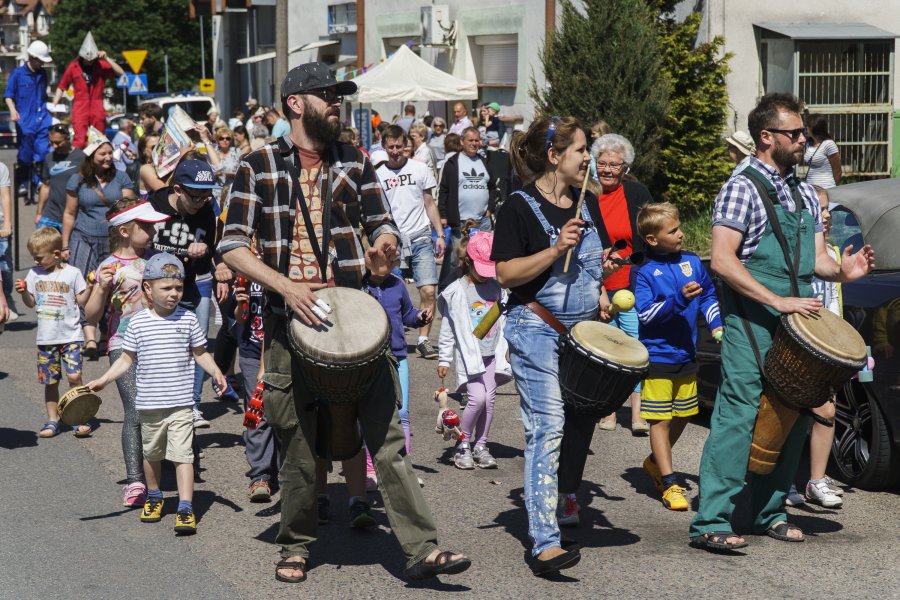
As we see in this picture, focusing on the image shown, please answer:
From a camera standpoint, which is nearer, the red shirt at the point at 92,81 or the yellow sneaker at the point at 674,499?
the yellow sneaker at the point at 674,499

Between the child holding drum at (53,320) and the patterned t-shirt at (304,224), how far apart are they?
360cm

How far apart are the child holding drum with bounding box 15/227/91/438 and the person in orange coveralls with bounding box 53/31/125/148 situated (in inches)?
375

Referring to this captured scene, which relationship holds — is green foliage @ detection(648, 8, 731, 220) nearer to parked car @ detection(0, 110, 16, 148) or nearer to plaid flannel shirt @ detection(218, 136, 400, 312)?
plaid flannel shirt @ detection(218, 136, 400, 312)

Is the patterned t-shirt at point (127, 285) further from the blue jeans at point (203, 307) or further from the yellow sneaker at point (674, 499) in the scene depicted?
the yellow sneaker at point (674, 499)

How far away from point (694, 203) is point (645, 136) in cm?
120

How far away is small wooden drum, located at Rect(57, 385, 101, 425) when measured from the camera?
255 inches

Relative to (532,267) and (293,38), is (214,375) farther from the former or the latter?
(293,38)

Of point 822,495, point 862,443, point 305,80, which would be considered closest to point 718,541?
point 822,495

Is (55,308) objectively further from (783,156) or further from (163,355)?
(783,156)

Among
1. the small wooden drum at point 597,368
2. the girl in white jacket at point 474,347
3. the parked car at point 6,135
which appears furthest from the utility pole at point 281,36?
the parked car at point 6,135

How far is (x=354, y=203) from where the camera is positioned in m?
5.72

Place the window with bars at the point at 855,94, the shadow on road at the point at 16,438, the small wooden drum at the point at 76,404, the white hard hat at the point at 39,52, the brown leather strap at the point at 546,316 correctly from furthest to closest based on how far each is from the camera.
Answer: the window with bars at the point at 855,94 → the white hard hat at the point at 39,52 → the shadow on road at the point at 16,438 → the small wooden drum at the point at 76,404 → the brown leather strap at the point at 546,316

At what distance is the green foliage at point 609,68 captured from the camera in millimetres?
16500

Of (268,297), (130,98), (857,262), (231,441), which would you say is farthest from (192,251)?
(130,98)
